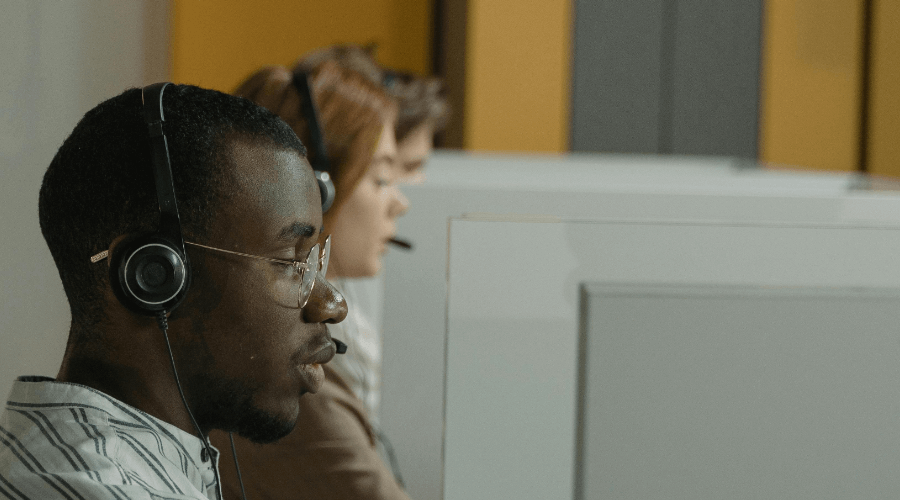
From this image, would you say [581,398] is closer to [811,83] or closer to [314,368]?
[314,368]

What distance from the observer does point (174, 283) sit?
20.5 inches

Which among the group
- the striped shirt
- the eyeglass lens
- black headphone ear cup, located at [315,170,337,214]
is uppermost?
black headphone ear cup, located at [315,170,337,214]

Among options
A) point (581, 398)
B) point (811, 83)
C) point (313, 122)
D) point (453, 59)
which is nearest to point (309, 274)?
point (581, 398)

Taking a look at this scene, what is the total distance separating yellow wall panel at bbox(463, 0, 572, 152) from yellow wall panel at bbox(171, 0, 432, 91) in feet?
1.10

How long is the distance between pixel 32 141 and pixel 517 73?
2003mm

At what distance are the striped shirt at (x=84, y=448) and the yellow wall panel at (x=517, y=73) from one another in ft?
7.36

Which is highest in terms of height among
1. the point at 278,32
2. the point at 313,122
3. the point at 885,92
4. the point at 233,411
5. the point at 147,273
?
the point at 278,32

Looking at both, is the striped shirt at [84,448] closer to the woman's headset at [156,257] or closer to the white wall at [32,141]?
the woman's headset at [156,257]

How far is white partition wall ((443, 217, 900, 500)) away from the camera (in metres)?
0.62

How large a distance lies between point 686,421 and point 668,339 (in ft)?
0.20

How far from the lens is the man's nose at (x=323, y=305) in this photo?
0.60 metres

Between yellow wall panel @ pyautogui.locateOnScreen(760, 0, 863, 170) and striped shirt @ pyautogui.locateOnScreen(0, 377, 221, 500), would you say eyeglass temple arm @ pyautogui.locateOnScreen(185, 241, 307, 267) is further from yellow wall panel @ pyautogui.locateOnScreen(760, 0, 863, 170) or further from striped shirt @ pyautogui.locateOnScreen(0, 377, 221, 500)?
yellow wall panel @ pyautogui.locateOnScreen(760, 0, 863, 170)

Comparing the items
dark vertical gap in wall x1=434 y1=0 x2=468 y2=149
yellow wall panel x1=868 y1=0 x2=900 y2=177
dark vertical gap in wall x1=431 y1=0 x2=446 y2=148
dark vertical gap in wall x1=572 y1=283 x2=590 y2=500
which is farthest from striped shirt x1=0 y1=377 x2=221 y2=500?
yellow wall panel x1=868 y1=0 x2=900 y2=177

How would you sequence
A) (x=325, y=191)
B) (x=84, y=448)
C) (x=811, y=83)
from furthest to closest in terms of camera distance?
(x=811, y=83) < (x=325, y=191) < (x=84, y=448)
